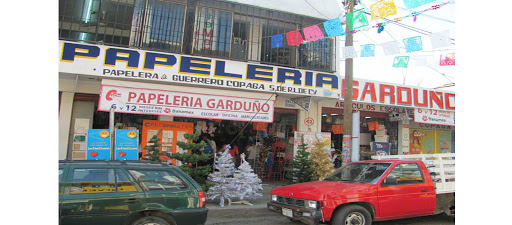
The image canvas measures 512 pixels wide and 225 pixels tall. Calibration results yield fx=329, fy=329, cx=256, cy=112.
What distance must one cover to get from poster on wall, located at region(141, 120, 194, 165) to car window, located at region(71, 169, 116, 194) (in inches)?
232

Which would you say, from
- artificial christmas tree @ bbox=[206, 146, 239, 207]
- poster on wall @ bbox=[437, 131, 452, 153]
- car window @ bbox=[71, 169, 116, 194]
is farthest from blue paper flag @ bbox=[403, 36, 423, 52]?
poster on wall @ bbox=[437, 131, 452, 153]

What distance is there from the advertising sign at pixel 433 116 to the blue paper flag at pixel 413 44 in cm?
558

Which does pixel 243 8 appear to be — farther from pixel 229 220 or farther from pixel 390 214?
pixel 390 214

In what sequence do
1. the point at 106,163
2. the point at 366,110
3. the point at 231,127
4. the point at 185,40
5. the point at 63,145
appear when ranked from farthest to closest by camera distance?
the point at 366,110 → the point at 231,127 → the point at 185,40 → the point at 63,145 → the point at 106,163

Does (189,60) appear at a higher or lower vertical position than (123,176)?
higher

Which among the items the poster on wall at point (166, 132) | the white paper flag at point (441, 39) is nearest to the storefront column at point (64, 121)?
the poster on wall at point (166, 132)

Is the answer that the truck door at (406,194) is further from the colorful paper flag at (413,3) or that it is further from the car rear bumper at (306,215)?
the colorful paper flag at (413,3)

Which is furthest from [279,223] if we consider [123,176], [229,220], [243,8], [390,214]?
[243,8]

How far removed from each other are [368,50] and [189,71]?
527cm

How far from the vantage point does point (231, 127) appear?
12.9m

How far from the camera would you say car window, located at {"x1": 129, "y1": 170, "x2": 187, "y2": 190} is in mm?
5027

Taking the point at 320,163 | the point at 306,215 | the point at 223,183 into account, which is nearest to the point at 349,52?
the point at 320,163

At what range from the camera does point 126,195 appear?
15.7ft

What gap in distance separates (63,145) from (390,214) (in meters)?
9.23
